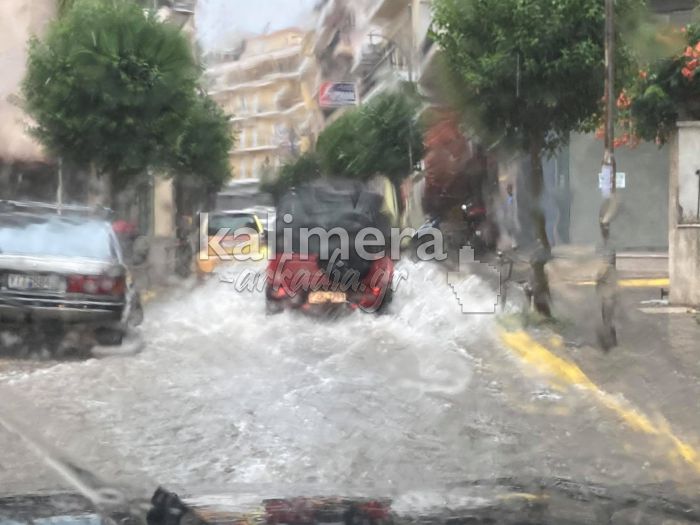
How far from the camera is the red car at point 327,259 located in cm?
1171

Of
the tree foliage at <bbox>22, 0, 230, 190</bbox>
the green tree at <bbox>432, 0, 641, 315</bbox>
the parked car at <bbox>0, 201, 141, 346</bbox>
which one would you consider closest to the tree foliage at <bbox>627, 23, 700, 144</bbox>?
the green tree at <bbox>432, 0, 641, 315</bbox>

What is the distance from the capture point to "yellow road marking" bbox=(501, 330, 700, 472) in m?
6.06

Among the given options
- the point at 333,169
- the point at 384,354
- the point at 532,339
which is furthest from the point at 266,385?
the point at 333,169

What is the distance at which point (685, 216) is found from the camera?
11312 mm

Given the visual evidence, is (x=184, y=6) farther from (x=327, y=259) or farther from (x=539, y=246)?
(x=539, y=246)

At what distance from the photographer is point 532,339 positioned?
997 cm

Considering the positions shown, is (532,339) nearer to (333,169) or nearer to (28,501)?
(333,169)

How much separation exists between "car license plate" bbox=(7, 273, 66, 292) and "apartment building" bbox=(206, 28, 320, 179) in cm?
645

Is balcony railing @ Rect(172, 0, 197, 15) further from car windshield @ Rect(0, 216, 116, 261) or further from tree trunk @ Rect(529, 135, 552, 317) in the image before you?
car windshield @ Rect(0, 216, 116, 261)

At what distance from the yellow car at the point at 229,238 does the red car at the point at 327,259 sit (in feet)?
7.45

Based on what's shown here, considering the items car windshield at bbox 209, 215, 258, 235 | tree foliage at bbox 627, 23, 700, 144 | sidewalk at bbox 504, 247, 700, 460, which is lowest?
sidewalk at bbox 504, 247, 700, 460

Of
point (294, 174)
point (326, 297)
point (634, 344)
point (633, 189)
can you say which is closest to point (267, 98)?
point (294, 174)

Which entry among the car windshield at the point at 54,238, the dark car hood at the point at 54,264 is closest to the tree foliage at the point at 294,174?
the car windshield at the point at 54,238

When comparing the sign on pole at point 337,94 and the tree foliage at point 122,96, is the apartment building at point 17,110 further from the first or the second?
the sign on pole at point 337,94
